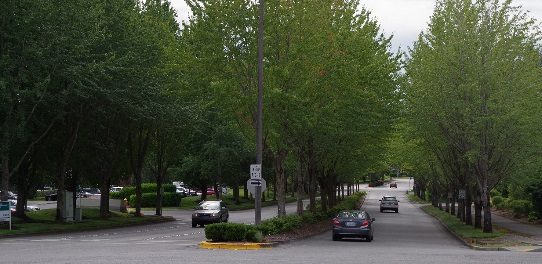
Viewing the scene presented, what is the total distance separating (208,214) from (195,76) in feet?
39.2

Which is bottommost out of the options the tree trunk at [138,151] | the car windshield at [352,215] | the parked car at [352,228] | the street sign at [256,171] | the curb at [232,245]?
the curb at [232,245]

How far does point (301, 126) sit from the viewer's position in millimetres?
33906

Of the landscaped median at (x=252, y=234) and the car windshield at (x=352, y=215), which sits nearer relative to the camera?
the landscaped median at (x=252, y=234)

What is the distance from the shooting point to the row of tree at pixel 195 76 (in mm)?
32625

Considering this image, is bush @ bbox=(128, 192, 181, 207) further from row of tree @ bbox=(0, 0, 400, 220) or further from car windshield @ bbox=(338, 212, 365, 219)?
car windshield @ bbox=(338, 212, 365, 219)

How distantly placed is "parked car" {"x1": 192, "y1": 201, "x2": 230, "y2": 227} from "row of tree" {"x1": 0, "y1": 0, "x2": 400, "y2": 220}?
521 cm

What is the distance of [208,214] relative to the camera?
43.6 metres

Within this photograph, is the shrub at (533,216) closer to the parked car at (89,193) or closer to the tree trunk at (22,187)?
the tree trunk at (22,187)

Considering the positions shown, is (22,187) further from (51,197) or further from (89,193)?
(89,193)

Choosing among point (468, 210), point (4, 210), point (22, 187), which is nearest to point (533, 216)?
point (468, 210)

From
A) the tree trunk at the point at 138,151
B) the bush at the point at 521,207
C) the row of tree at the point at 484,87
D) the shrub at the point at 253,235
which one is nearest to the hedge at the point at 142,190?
the tree trunk at the point at 138,151

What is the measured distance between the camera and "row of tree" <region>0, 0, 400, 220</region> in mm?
32625

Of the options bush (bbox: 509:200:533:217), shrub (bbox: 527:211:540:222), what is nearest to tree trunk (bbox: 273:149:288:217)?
shrub (bbox: 527:211:540:222)

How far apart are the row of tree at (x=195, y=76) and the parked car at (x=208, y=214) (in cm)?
521
